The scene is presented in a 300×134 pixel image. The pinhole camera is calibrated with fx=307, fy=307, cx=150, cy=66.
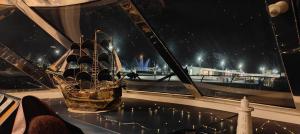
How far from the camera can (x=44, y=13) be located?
3.98 meters

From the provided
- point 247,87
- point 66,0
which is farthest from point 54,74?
point 247,87

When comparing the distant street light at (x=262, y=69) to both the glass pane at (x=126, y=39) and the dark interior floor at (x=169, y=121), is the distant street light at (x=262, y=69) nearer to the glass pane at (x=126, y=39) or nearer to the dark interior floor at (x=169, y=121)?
the dark interior floor at (x=169, y=121)

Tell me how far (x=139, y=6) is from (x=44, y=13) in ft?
4.77

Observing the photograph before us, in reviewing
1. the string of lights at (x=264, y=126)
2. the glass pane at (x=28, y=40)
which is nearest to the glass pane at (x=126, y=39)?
the glass pane at (x=28, y=40)

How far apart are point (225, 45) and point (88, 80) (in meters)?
1.43

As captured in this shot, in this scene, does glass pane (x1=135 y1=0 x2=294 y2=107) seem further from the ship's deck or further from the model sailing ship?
the model sailing ship

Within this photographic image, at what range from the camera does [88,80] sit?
3002 mm

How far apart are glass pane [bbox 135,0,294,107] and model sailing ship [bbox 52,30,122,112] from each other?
2.25ft

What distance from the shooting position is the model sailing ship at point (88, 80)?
2.92 meters

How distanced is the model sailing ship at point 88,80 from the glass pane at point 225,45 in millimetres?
685

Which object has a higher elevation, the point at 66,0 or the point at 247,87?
the point at 66,0

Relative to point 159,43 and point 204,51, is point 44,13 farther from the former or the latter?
point 204,51

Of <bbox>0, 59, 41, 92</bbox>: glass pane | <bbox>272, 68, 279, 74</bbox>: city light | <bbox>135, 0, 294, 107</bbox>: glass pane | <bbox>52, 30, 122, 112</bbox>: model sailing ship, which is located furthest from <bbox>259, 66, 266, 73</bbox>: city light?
<bbox>0, 59, 41, 92</bbox>: glass pane

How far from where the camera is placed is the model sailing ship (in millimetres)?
2916
